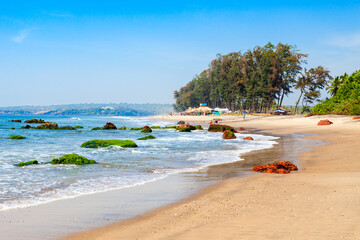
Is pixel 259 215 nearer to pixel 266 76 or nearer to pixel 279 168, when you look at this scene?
pixel 279 168

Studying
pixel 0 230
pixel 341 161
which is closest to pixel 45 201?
pixel 0 230

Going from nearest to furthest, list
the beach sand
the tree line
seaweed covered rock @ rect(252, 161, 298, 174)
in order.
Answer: the beach sand → seaweed covered rock @ rect(252, 161, 298, 174) → the tree line

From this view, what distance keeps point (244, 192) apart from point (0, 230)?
5106 millimetres

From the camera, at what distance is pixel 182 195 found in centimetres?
764

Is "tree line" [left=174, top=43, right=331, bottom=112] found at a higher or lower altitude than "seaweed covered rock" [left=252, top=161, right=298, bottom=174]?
higher

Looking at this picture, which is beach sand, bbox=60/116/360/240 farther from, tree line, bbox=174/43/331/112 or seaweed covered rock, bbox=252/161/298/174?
tree line, bbox=174/43/331/112

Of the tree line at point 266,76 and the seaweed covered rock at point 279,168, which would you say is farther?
the tree line at point 266,76

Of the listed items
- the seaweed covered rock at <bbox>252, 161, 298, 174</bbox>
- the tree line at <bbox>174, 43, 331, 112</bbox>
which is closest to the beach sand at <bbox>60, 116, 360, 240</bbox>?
the seaweed covered rock at <bbox>252, 161, 298, 174</bbox>

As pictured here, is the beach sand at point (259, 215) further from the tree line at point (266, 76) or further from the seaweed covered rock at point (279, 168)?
the tree line at point (266, 76)

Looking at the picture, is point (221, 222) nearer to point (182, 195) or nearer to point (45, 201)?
point (182, 195)

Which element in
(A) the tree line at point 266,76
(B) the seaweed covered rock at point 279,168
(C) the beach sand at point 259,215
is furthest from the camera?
(A) the tree line at point 266,76

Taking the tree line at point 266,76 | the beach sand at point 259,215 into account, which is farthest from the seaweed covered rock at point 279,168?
the tree line at point 266,76

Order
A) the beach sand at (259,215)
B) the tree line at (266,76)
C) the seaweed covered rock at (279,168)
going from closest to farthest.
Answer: the beach sand at (259,215) < the seaweed covered rock at (279,168) < the tree line at (266,76)

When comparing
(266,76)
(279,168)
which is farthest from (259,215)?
(266,76)
